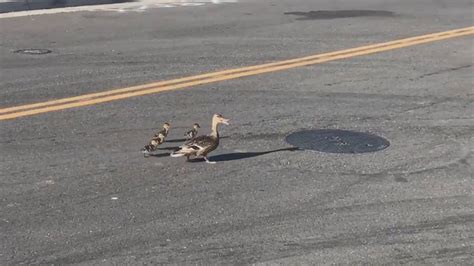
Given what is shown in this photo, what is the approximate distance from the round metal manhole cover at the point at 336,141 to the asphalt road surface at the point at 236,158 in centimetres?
14

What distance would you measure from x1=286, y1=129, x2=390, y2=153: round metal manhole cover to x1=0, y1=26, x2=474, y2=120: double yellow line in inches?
97.2

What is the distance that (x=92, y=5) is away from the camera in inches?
730

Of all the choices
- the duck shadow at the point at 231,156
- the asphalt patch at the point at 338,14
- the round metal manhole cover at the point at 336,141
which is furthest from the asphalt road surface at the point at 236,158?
the asphalt patch at the point at 338,14

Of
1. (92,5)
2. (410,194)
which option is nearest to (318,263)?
(410,194)

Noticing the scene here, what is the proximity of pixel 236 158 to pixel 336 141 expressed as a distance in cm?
124

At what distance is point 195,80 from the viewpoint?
11688 mm

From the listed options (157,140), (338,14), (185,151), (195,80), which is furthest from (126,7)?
(185,151)

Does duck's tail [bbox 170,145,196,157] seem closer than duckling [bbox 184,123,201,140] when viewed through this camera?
Yes

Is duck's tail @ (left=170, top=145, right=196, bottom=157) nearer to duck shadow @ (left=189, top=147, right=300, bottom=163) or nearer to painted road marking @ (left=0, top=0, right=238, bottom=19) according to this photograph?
duck shadow @ (left=189, top=147, right=300, bottom=163)

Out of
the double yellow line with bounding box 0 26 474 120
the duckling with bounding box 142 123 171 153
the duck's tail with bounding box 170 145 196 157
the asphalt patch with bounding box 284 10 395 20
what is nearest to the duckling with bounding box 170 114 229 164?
the duck's tail with bounding box 170 145 196 157

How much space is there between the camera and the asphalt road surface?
6.52 m

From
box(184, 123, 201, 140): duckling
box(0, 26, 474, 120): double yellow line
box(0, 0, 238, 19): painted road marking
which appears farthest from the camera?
box(0, 0, 238, 19): painted road marking

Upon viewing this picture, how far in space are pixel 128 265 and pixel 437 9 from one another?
1484cm

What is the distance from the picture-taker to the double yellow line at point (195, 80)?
10000 mm
